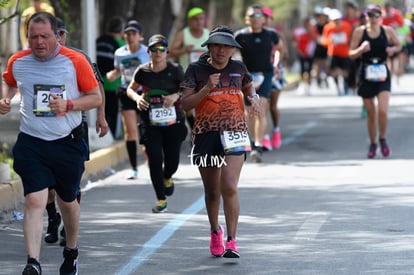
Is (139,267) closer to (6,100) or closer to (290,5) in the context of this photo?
(6,100)

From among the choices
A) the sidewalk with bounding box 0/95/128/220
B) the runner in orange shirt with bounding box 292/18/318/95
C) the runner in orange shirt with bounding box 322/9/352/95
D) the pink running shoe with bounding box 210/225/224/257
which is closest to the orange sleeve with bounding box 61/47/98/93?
the pink running shoe with bounding box 210/225/224/257

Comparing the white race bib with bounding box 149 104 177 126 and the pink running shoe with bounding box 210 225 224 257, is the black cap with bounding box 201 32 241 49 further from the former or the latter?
the white race bib with bounding box 149 104 177 126

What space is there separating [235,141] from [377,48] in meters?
7.14

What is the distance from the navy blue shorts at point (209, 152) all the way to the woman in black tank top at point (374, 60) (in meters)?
6.85

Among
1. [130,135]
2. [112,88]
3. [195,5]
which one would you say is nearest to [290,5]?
[195,5]

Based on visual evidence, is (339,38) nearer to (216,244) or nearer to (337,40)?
(337,40)

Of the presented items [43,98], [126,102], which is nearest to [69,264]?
[43,98]

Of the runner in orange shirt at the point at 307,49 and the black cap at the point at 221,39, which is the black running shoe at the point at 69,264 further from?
the runner in orange shirt at the point at 307,49

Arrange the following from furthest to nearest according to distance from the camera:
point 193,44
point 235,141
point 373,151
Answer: point 193,44 < point 373,151 < point 235,141

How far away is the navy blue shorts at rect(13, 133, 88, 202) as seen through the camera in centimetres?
799

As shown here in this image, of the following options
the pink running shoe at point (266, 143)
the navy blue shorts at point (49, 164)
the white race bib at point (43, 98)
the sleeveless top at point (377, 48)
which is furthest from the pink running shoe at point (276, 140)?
the white race bib at point (43, 98)

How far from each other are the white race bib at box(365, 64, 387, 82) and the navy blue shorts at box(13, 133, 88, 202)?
7.96m

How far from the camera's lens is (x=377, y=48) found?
619 inches

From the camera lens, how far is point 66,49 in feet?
26.8
